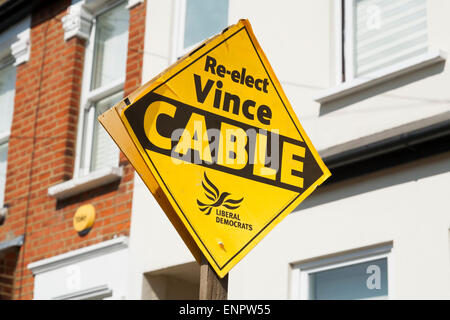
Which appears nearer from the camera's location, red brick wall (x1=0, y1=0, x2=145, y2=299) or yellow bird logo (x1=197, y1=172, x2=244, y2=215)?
yellow bird logo (x1=197, y1=172, x2=244, y2=215)

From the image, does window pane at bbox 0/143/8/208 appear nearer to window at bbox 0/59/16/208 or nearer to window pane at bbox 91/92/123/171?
window at bbox 0/59/16/208

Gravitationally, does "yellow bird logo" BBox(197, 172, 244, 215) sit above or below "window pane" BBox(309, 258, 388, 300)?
below

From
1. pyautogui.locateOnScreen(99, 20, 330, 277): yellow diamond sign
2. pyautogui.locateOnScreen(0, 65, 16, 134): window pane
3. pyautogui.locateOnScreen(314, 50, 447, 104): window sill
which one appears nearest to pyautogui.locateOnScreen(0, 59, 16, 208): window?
pyautogui.locateOnScreen(0, 65, 16, 134): window pane

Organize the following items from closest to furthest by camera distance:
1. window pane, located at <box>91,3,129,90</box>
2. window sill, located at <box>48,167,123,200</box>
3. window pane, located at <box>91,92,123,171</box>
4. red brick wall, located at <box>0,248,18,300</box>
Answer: window sill, located at <box>48,167,123,200</box> < window pane, located at <box>91,92,123,171</box> < red brick wall, located at <box>0,248,18,300</box> < window pane, located at <box>91,3,129,90</box>

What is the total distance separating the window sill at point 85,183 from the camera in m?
Result: 8.55

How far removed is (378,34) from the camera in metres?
6.98

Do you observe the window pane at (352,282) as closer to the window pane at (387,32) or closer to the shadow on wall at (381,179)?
the shadow on wall at (381,179)

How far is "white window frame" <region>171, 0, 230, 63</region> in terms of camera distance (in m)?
8.66

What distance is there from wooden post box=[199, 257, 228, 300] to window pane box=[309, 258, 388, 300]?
9.02 feet

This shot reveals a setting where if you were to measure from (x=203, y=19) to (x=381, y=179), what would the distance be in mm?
3117

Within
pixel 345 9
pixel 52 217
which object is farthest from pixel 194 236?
pixel 52 217

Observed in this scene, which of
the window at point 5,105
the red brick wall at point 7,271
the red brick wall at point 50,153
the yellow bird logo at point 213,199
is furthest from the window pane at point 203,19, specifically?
the yellow bird logo at point 213,199
